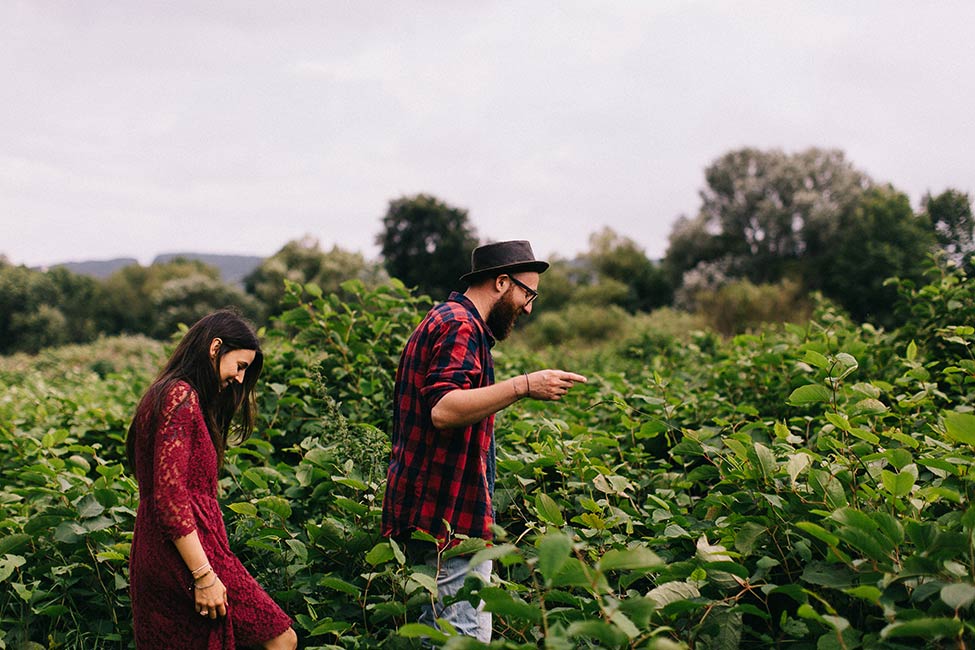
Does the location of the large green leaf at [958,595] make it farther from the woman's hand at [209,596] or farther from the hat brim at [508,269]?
the woman's hand at [209,596]

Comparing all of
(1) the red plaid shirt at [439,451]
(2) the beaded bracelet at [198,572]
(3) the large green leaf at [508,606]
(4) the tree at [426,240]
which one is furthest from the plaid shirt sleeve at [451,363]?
(4) the tree at [426,240]

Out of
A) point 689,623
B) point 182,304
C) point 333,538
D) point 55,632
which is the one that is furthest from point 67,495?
point 182,304

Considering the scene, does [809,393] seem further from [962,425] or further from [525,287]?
[525,287]

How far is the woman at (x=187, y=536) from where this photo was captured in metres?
2.19

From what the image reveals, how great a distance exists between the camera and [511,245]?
2410mm

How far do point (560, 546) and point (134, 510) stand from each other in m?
2.29

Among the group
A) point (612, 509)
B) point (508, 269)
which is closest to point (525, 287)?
point (508, 269)

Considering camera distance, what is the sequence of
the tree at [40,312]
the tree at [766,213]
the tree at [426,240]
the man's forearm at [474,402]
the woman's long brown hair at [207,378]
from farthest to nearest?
1. the tree at [40,312]
2. the tree at [426,240]
3. the tree at [766,213]
4. the woman's long brown hair at [207,378]
5. the man's forearm at [474,402]

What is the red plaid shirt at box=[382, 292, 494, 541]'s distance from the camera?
2203mm

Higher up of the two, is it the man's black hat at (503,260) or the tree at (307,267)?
the tree at (307,267)

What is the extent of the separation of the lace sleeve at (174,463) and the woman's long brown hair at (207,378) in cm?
4

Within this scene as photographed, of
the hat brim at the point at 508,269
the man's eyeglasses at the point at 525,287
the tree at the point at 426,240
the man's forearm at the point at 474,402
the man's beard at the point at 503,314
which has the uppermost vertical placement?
the tree at the point at 426,240

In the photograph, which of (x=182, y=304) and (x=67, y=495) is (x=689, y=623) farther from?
(x=182, y=304)

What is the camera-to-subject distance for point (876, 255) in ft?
98.0
